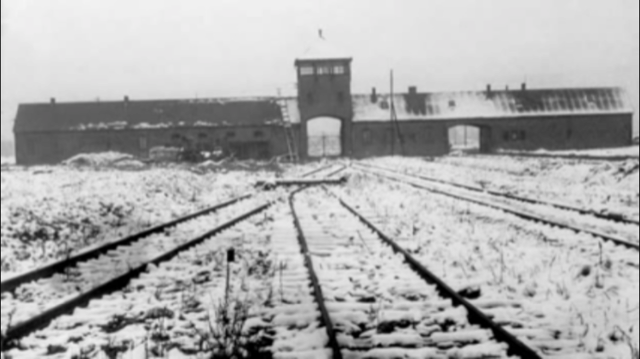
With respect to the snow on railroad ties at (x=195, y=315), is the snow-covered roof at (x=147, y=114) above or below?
above

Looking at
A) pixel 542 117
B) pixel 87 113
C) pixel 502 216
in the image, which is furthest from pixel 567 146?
pixel 502 216

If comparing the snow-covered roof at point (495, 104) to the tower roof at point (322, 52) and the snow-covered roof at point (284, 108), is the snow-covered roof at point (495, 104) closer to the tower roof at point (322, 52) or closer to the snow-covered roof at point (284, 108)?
the snow-covered roof at point (284, 108)

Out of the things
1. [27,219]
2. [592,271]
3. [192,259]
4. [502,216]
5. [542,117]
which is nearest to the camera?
[592,271]

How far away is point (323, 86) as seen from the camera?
194 ft

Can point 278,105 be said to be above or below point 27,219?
above

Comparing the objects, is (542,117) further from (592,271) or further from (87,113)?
(592,271)

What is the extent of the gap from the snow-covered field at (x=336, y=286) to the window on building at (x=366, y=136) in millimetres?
45724

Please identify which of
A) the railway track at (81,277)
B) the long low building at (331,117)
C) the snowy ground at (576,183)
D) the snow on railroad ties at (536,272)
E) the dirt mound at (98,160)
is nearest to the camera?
the snow on railroad ties at (536,272)

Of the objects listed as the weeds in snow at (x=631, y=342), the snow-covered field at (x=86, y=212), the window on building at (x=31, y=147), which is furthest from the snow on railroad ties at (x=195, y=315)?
the window on building at (x=31, y=147)

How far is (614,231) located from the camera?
11359 millimetres

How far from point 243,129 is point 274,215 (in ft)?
146

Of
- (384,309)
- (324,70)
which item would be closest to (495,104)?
(324,70)

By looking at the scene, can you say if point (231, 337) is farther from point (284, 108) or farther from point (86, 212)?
point (284, 108)

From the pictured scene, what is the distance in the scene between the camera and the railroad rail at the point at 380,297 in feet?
16.9
